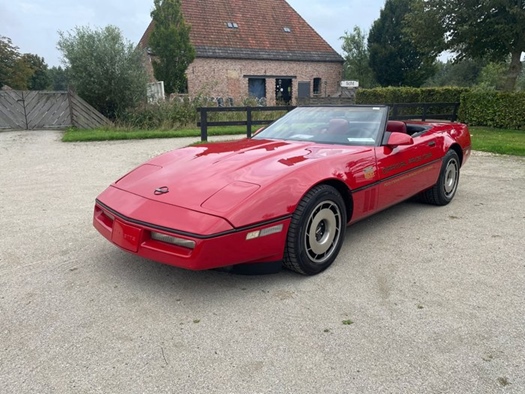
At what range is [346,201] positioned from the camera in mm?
3328

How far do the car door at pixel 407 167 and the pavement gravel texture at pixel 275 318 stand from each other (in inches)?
16.5

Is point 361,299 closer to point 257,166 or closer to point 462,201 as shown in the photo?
point 257,166

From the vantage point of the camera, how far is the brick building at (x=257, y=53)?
2642 centimetres

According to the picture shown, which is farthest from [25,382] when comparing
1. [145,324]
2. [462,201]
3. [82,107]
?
[82,107]

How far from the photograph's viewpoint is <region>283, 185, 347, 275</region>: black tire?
2793mm

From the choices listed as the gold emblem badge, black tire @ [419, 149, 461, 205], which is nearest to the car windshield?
the gold emblem badge

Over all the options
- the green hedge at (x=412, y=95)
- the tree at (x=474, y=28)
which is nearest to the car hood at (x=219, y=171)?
the green hedge at (x=412, y=95)

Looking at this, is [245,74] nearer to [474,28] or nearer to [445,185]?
[474,28]

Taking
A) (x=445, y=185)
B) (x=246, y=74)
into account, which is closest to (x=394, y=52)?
(x=246, y=74)

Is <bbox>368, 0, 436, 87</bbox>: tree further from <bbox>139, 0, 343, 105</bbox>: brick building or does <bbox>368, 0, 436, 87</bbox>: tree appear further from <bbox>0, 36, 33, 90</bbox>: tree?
<bbox>0, 36, 33, 90</bbox>: tree

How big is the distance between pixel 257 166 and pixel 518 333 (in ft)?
6.43

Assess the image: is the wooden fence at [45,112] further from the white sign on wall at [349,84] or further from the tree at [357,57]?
the tree at [357,57]

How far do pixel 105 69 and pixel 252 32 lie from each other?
1680 centimetres

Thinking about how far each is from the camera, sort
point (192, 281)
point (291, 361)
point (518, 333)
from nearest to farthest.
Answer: point (291, 361), point (518, 333), point (192, 281)
